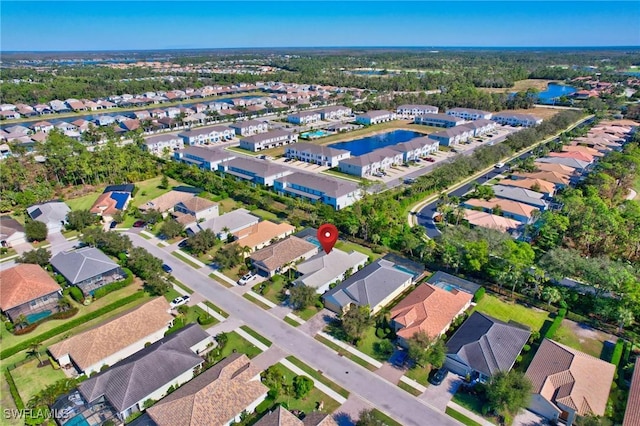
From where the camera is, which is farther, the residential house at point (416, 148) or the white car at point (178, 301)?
the residential house at point (416, 148)

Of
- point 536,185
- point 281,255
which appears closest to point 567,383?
point 281,255

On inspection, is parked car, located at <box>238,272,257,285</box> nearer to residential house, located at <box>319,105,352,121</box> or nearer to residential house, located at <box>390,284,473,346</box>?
residential house, located at <box>390,284,473,346</box>

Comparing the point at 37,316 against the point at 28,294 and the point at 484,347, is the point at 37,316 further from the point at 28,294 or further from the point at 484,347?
the point at 484,347

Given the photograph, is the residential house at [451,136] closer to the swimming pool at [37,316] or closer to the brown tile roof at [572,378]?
the brown tile roof at [572,378]

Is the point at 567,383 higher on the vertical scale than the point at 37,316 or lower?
higher

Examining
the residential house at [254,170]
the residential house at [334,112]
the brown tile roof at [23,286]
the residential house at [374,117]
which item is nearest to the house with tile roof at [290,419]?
the brown tile roof at [23,286]

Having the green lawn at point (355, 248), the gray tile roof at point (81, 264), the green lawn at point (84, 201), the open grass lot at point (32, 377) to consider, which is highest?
the gray tile roof at point (81, 264)

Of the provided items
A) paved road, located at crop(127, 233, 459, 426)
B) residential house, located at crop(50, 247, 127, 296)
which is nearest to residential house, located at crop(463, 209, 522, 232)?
paved road, located at crop(127, 233, 459, 426)
